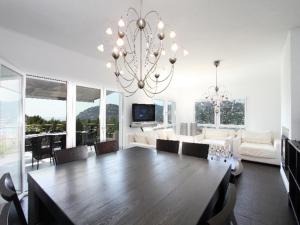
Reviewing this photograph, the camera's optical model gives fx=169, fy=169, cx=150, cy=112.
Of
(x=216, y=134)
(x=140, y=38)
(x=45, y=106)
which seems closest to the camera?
(x=140, y=38)

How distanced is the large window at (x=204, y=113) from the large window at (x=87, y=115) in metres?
4.47

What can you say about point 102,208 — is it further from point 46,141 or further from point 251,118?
point 251,118

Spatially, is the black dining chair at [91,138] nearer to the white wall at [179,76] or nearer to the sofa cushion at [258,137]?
the white wall at [179,76]

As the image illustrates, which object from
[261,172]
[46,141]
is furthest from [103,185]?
[261,172]

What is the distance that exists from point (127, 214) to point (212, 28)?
2.85 meters

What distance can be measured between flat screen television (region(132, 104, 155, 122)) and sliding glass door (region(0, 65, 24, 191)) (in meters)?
2.86

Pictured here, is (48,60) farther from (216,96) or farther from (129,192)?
(216,96)

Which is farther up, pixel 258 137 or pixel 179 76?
pixel 179 76

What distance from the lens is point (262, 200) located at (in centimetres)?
265

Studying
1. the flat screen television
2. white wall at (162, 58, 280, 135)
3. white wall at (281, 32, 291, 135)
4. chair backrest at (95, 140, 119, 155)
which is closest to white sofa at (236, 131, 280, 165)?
white wall at (162, 58, 280, 135)

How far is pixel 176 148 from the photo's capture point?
106 inches

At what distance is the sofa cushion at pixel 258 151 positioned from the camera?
4337 millimetres

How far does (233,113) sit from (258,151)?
2156 millimetres

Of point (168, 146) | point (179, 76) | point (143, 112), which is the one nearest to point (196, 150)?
point (168, 146)
